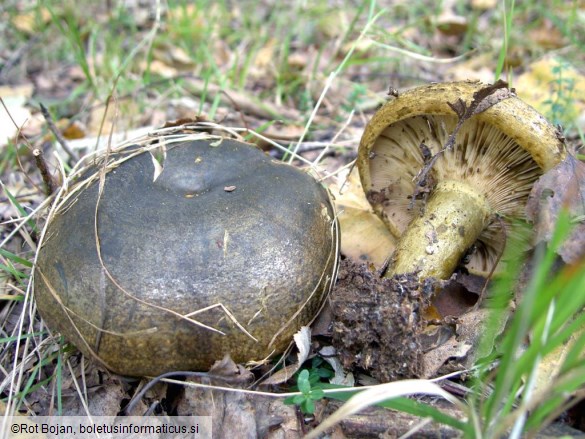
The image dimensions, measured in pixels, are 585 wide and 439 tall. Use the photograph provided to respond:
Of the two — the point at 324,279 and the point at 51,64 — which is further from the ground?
the point at 324,279

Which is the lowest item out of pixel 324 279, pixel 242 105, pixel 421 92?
pixel 242 105

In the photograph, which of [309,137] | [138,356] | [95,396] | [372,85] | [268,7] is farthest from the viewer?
[268,7]

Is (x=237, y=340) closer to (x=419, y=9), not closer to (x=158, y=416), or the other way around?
(x=158, y=416)

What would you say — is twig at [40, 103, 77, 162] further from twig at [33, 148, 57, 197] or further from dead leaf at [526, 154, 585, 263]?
dead leaf at [526, 154, 585, 263]

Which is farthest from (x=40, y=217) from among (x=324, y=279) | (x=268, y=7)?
(x=268, y=7)

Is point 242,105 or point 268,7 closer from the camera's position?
point 242,105

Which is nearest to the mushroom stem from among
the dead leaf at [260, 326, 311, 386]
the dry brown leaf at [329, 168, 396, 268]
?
the dry brown leaf at [329, 168, 396, 268]

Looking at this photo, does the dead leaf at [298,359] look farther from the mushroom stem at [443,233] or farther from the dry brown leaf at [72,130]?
the dry brown leaf at [72,130]
